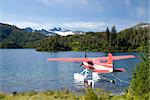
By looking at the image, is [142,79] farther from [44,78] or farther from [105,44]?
[105,44]

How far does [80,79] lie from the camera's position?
2939cm

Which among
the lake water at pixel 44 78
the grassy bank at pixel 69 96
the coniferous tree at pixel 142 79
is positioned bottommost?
the lake water at pixel 44 78

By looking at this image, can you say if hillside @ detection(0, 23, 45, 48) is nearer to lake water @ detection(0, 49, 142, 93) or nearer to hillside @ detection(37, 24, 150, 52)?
hillside @ detection(37, 24, 150, 52)

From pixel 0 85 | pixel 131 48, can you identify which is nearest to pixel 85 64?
pixel 0 85

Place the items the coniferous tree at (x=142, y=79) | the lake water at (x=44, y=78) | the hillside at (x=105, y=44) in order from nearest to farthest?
the coniferous tree at (x=142, y=79) < the lake water at (x=44, y=78) < the hillside at (x=105, y=44)

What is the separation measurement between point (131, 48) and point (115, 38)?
8.12 m

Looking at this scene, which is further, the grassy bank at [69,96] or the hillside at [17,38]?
the hillside at [17,38]

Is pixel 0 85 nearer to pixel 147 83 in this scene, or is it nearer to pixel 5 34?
pixel 147 83

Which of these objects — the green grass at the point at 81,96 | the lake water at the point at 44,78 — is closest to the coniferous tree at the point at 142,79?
the green grass at the point at 81,96

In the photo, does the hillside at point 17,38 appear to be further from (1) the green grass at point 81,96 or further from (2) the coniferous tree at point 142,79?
(2) the coniferous tree at point 142,79

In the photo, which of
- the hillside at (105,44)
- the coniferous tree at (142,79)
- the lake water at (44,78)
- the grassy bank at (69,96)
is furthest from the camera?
the hillside at (105,44)

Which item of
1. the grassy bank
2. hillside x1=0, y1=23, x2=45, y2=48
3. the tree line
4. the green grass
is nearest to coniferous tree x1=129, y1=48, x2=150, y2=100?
the green grass

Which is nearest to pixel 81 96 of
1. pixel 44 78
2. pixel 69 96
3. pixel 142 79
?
pixel 69 96

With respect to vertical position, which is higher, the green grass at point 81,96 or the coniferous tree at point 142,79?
the coniferous tree at point 142,79
